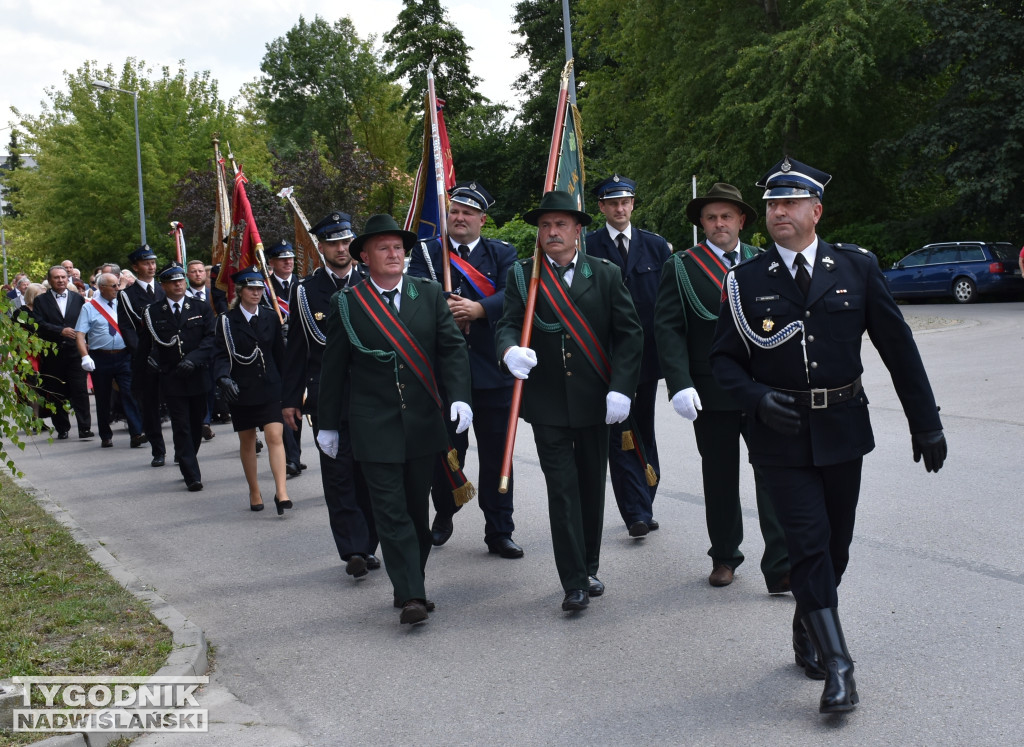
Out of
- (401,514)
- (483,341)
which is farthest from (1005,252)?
(401,514)

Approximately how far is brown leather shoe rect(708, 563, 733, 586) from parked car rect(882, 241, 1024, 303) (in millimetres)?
23579

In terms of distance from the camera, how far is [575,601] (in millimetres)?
5777

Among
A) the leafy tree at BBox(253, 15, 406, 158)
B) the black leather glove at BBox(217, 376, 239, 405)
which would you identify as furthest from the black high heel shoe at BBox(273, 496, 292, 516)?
the leafy tree at BBox(253, 15, 406, 158)

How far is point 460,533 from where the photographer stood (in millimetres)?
8008

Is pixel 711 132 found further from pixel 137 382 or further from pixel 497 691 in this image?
pixel 497 691

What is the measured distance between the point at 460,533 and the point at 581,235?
2.42 m

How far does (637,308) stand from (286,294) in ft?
18.6

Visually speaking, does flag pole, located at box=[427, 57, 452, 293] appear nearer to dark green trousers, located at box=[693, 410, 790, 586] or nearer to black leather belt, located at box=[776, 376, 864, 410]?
dark green trousers, located at box=[693, 410, 790, 586]

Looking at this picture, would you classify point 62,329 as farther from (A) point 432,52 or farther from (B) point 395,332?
(A) point 432,52

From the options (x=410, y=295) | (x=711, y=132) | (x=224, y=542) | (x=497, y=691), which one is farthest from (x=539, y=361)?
(x=711, y=132)

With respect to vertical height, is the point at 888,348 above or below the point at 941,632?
above

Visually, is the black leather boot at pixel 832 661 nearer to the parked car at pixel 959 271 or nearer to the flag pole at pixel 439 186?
the flag pole at pixel 439 186

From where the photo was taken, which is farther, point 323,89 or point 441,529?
point 323,89

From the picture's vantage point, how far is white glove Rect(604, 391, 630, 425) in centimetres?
573
